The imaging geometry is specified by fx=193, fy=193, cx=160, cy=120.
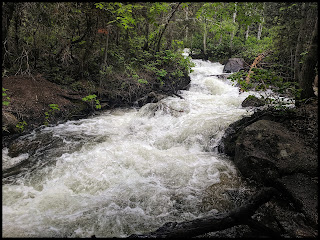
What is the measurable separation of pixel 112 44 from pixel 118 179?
8491mm

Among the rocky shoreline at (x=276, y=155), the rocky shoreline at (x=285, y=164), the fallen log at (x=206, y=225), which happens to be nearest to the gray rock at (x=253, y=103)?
the rocky shoreline at (x=276, y=155)

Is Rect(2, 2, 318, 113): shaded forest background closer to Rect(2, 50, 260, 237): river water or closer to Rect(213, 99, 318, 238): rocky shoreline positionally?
Rect(213, 99, 318, 238): rocky shoreline

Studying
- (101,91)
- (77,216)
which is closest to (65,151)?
(77,216)

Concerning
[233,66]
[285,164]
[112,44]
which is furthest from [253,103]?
[233,66]

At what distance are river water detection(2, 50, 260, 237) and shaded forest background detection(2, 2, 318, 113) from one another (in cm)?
263

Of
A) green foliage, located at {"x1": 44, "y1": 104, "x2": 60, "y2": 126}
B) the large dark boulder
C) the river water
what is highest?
the large dark boulder

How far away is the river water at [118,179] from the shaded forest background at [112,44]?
2.63 m

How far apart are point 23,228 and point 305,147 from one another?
5860mm

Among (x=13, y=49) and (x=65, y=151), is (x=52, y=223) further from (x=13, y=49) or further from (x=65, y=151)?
(x=13, y=49)

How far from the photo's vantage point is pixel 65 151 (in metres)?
5.91

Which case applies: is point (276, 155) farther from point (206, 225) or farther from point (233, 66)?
point (233, 66)

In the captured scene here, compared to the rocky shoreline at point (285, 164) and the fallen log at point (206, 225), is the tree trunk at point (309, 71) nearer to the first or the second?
the rocky shoreline at point (285, 164)

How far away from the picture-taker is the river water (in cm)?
345

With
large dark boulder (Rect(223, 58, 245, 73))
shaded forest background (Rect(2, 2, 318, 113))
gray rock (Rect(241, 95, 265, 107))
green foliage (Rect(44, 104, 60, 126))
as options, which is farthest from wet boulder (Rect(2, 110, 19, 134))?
large dark boulder (Rect(223, 58, 245, 73))
